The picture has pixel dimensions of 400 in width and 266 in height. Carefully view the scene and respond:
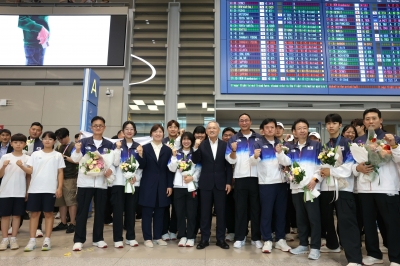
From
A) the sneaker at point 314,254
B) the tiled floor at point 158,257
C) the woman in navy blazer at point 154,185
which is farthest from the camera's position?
the woman in navy blazer at point 154,185

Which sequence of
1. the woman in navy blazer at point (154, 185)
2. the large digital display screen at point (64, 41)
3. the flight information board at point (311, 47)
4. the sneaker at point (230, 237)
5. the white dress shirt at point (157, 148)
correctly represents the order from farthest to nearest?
the large digital display screen at point (64, 41)
the flight information board at point (311, 47)
the sneaker at point (230, 237)
the white dress shirt at point (157, 148)
the woman in navy blazer at point (154, 185)

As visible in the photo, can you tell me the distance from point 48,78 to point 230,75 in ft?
15.2

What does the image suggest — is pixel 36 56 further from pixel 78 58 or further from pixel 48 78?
pixel 78 58

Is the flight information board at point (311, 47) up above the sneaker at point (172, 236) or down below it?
above

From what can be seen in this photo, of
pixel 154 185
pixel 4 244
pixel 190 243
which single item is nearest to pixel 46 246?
pixel 4 244

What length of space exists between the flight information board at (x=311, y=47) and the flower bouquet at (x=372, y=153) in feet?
14.6

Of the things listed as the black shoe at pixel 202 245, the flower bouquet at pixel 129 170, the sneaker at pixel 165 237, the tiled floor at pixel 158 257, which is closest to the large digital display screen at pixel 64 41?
the flower bouquet at pixel 129 170

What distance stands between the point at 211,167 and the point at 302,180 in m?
1.06

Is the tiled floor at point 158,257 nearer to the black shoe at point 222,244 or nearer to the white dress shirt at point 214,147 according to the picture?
the black shoe at point 222,244

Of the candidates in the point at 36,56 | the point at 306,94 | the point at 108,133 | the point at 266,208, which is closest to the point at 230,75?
the point at 306,94

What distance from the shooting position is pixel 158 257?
3086 millimetres

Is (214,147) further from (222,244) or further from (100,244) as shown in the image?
(100,244)

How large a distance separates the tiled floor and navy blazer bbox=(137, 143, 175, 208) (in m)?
0.55

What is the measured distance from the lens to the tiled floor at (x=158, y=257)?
9.52 feet
